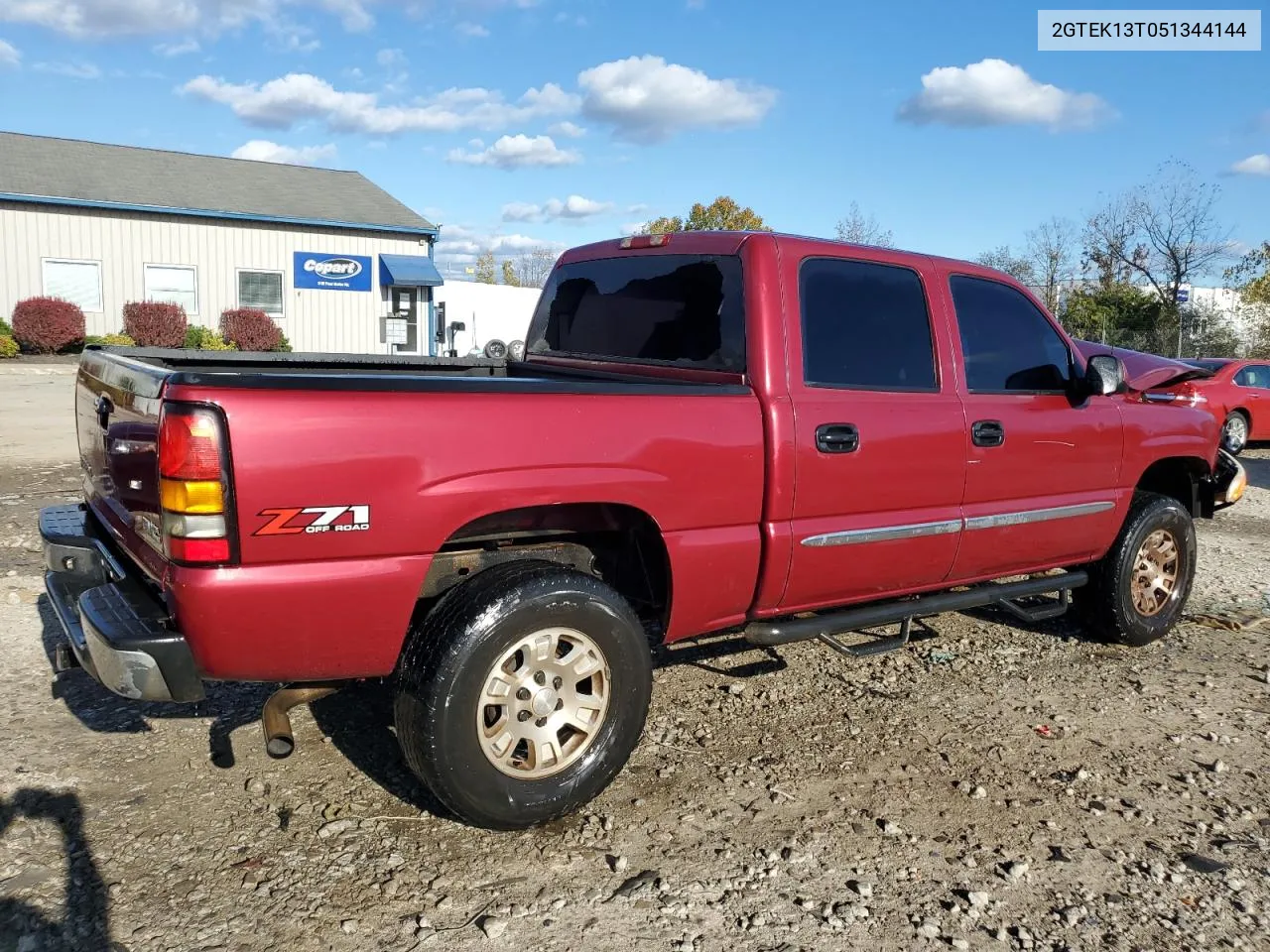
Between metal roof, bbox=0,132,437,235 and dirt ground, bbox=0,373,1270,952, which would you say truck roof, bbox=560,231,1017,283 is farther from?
metal roof, bbox=0,132,437,235

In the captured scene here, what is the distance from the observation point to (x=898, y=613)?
14.0 feet

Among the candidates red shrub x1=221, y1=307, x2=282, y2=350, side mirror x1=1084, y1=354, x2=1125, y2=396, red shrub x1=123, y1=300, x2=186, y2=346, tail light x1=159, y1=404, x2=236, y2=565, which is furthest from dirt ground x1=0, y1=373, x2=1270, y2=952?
red shrub x1=221, y1=307, x2=282, y2=350

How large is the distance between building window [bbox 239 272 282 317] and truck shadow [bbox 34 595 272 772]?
2470 centimetres

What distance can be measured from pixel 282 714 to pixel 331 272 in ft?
88.2

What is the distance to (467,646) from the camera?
306 centimetres

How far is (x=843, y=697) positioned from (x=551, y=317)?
2317 mm

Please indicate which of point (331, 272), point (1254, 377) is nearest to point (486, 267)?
point (331, 272)

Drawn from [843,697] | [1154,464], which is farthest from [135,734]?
[1154,464]

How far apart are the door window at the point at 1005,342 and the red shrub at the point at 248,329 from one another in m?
24.4

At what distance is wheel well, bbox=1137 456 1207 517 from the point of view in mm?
5625

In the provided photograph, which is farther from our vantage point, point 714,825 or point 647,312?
point 647,312

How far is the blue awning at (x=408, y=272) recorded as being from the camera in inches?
1104

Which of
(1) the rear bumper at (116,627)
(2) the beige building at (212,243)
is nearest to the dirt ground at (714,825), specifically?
(1) the rear bumper at (116,627)

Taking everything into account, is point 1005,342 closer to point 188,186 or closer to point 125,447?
point 125,447
